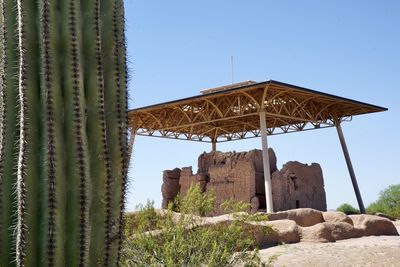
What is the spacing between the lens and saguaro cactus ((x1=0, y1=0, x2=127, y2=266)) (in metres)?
3.56

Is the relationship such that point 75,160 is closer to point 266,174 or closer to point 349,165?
point 266,174

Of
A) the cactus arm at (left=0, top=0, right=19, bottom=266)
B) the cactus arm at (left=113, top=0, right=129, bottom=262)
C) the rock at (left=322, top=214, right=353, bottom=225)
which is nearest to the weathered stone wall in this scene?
the rock at (left=322, top=214, right=353, bottom=225)

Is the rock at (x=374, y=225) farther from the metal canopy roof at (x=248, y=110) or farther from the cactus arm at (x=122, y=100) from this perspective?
the cactus arm at (x=122, y=100)

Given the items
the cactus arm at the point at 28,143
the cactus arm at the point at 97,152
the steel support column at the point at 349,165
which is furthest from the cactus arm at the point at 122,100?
the steel support column at the point at 349,165

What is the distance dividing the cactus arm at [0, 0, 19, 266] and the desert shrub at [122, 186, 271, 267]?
292 centimetres

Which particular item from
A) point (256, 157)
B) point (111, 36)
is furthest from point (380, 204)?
point (111, 36)

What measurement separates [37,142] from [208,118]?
18131 mm

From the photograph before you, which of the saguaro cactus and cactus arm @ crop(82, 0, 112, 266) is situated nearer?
the saguaro cactus

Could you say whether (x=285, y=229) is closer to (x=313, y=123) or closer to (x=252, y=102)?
(x=252, y=102)

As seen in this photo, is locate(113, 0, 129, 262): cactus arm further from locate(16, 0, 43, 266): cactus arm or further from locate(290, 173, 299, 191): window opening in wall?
locate(290, 173, 299, 191): window opening in wall

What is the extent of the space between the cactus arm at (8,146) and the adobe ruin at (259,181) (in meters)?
16.1

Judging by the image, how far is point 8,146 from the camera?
3.89 metres

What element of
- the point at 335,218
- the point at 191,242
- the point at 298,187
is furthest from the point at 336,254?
the point at 298,187

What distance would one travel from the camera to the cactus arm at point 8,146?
12.5ft
